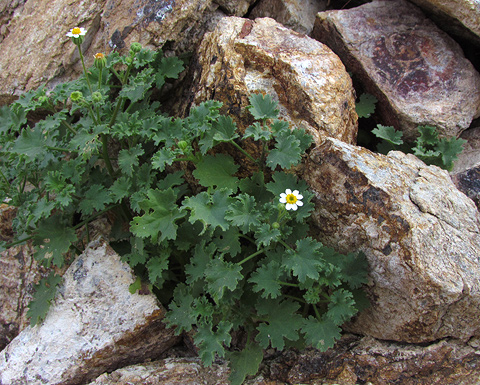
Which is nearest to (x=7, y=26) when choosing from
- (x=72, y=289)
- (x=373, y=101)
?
(x=72, y=289)

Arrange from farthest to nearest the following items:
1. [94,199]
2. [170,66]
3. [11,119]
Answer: [170,66] → [11,119] → [94,199]

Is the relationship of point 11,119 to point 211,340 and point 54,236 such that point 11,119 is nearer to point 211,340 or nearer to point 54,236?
point 54,236

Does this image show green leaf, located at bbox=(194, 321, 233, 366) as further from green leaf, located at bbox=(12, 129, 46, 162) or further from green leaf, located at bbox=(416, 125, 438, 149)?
green leaf, located at bbox=(416, 125, 438, 149)

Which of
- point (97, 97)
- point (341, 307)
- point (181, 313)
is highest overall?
point (97, 97)

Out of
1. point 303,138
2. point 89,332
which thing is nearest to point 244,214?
point 303,138

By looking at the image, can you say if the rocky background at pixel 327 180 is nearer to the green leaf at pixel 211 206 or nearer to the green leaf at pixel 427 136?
the green leaf at pixel 427 136

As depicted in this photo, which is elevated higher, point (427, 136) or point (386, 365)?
point (427, 136)
